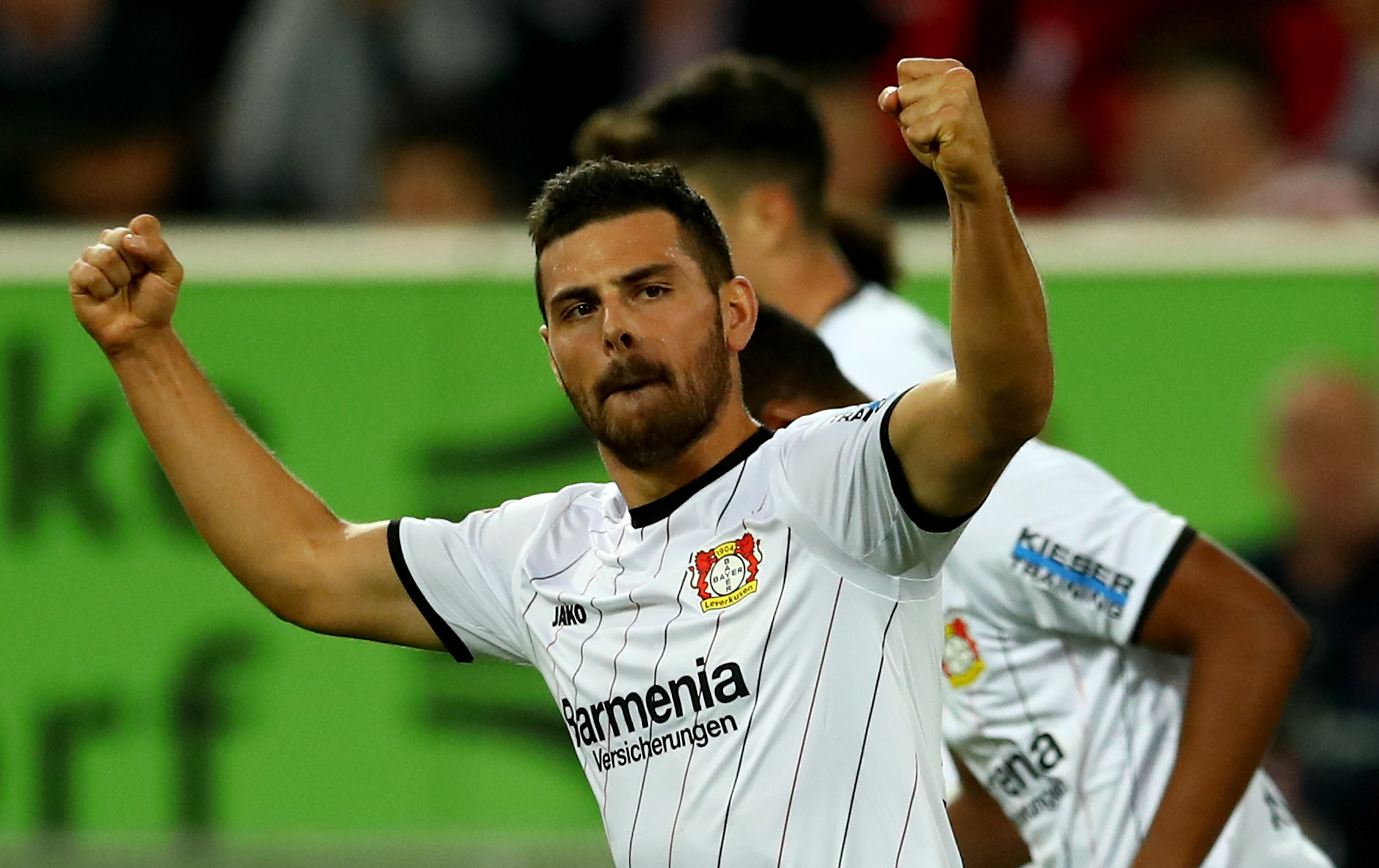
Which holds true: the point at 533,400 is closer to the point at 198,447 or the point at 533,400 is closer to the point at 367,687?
the point at 367,687

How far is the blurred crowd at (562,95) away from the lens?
770 centimetres

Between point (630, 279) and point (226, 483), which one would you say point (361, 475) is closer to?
point (226, 483)

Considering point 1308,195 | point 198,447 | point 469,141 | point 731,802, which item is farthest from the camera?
point 469,141

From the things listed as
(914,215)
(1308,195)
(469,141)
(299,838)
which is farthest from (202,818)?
(1308,195)

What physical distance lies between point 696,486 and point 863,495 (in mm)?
346

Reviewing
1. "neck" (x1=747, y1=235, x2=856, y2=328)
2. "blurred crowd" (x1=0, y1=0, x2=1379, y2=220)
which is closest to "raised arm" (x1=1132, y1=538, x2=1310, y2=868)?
"neck" (x1=747, y1=235, x2=856, y2=328)

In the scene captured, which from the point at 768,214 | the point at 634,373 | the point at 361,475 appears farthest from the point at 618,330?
the point at 361,475

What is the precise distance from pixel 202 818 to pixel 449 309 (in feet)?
5.55

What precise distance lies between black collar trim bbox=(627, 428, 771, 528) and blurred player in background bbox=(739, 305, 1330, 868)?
1.98ft

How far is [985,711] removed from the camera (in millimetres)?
3811

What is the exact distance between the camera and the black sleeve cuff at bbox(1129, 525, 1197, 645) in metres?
3.56

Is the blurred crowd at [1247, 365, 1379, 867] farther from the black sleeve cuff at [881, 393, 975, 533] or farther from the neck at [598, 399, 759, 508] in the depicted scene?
the black sleeve cuff at [881, 393, 975, 533]

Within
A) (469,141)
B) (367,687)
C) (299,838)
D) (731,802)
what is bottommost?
(299,838)

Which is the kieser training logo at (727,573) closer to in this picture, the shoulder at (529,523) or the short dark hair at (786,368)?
the shoulder at (529,523)
